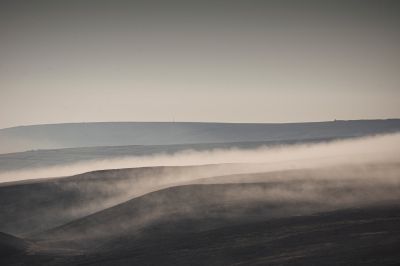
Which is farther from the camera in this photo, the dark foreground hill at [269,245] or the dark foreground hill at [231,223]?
the dark foreground hill at [231,223]

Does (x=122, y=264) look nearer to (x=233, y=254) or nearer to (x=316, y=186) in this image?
(x=233, y=254)

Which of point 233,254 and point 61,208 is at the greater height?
point 61,208

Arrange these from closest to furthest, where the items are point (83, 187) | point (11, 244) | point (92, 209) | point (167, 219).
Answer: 1. point (11, 244)
2. point (167, 219)
3. point (92, 209)
4. point (83, 187)

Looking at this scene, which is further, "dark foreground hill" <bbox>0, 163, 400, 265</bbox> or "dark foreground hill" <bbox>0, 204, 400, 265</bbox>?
"dark foreground hill" <bbox>0, 163, 400, 265</bbox>

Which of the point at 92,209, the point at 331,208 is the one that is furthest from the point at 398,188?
the point at 92,209

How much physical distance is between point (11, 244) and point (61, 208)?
666 inches

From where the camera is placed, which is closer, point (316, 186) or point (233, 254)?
point (233, 254)

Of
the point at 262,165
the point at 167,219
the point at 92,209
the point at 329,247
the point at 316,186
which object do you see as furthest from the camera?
the point at 262,165

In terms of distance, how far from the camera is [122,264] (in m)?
36.8

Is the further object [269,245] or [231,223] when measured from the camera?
[231,223]

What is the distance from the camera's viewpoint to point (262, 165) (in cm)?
8319

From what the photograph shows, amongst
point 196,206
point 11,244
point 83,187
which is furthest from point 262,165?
point 11,244

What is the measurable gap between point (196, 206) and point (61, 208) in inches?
689

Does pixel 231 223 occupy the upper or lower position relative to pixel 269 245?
upper
